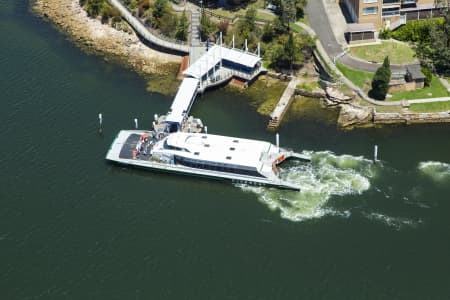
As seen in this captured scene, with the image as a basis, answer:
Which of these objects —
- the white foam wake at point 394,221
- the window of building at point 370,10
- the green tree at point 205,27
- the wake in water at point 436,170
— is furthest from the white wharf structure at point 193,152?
the window of building at point 370,10

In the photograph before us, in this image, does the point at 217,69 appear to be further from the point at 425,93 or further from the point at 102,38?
the point at 425,93

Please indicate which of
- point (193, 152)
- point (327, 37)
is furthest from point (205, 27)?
point (193, 152)

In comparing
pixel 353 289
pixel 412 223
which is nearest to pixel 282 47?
pixel 412 223

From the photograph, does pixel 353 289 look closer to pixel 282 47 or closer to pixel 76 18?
pixel 282 47

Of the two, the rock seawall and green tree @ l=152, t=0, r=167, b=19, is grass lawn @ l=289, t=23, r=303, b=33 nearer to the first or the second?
green tree @ l=152, t=0, r=167, b=19

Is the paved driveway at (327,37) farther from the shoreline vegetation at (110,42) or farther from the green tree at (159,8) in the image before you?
the green tree at (159,8)
